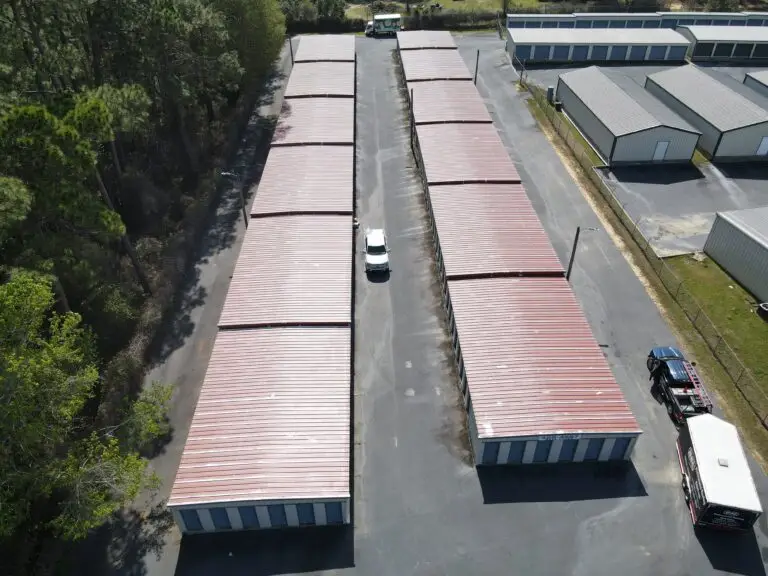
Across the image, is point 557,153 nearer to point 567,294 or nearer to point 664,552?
point 567,294

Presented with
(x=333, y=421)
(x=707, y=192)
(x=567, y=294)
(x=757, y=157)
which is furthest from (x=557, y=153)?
(x=333, y=421)

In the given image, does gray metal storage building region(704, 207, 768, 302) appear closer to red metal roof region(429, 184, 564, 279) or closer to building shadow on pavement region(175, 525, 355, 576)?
red metal roof region(429, 184, 564, 279)

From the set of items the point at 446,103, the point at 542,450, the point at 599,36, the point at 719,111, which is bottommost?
the point at 542,450

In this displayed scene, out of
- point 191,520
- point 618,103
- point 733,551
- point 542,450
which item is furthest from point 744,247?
point 191,520

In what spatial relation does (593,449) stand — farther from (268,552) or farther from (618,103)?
(618,103)

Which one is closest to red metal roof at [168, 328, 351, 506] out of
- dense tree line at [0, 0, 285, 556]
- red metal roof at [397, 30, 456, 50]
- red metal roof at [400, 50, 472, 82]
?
dense tree line at [0, 0, 285, 556]

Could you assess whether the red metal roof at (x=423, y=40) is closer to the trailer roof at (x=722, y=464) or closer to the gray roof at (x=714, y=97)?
the gray roof at (x=714, y=97)

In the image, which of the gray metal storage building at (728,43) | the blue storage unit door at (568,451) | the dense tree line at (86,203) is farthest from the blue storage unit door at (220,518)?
the gray metal storage building at (728,43)
